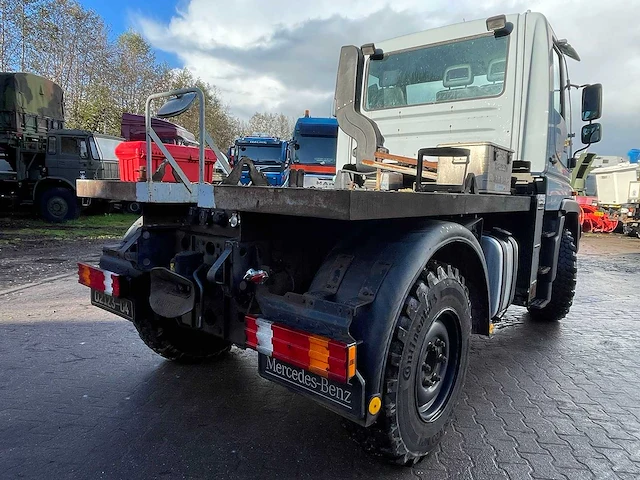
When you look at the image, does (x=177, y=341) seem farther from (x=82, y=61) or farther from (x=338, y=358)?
(x=82, y=61)

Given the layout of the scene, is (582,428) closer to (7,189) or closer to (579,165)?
(579,165)

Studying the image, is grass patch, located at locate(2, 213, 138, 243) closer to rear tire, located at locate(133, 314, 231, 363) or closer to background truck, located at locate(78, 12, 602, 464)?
rear tire, located at locate(133, 314, 231, 363)

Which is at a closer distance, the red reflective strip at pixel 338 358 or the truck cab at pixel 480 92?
the red reflective strip at pixel 338 358

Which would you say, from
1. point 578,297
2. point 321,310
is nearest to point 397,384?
point 321,310

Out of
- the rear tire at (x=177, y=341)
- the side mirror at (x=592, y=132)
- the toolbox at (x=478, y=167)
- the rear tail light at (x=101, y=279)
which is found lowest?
the rear tire at (x=177, y=341)

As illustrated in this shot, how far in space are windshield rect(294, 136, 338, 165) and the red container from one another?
1080cm

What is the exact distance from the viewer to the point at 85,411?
115 inches

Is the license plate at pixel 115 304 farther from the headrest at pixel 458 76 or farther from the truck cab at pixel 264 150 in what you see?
the truck cab at pixel 264 150

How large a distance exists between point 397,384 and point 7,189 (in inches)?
601

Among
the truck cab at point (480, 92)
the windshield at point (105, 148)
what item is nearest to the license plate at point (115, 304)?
the truck cab at point (480, 92)

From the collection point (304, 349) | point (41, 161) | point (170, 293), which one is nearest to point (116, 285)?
point (170, 293)

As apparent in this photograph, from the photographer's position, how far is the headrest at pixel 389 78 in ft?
15.3

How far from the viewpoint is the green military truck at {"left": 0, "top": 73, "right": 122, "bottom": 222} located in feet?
43.9

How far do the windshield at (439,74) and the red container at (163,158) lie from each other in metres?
2.09
